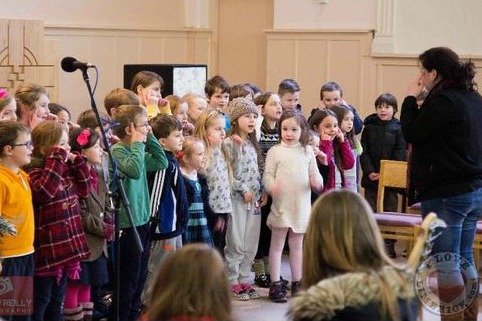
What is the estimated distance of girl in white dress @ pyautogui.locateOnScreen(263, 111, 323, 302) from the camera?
648 cm

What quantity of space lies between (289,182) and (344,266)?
11.3ft

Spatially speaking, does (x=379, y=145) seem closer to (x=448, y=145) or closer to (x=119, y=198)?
(x=448, y=145)

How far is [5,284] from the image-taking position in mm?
4680

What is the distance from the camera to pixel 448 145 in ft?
17.0

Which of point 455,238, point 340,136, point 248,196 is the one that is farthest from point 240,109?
point 455,238

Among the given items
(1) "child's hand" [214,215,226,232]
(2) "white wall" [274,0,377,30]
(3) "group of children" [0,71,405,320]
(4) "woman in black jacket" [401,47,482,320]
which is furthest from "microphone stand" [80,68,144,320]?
(2) "white wall" [274,0,377,30]

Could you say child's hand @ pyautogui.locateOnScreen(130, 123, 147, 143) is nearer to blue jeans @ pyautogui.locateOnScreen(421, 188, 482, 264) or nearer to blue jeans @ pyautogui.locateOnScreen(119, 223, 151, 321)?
blue jeans @ pyautogui.locateOnScreen(119, 223, 151, 321)

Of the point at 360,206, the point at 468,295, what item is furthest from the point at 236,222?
the point at 360,206

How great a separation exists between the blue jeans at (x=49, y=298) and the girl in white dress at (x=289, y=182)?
6.14ft

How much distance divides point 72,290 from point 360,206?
2639mm

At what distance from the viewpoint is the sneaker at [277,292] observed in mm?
6531

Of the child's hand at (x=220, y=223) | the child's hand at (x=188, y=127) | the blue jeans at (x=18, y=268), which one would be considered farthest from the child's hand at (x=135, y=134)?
the child's hand at (x=188, y=127)

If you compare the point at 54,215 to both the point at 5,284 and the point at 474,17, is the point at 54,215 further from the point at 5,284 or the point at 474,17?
the point at 474,17

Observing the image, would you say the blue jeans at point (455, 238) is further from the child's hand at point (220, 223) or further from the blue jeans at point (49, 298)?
the blue jeans at point (49, 298)
